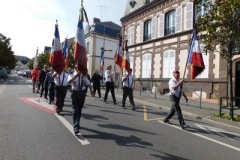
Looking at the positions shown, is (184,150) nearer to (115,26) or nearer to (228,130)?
(228,130)

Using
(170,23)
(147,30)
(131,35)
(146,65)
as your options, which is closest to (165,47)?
(170,23)

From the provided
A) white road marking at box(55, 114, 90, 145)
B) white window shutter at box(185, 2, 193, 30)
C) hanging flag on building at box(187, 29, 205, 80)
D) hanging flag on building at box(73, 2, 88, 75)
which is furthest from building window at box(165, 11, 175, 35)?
hanging flag on building at box(73, 2, 88, 75)

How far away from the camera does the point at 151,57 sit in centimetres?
2494

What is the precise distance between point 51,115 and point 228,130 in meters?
5.87

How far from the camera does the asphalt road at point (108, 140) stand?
213 inches

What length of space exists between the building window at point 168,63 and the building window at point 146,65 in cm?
226

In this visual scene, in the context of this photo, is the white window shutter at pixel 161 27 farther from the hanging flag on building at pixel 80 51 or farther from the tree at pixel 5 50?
the tree at pixel 5 50

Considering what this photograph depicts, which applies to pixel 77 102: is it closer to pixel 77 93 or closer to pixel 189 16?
pixel 77 93

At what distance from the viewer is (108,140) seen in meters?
6.45

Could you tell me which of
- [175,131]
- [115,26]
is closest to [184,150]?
[175,131]

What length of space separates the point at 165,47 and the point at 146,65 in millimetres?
3292

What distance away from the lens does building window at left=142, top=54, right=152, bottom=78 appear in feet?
82.6

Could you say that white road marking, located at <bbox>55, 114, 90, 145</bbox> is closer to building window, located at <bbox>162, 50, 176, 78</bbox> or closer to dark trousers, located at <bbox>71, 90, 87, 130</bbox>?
dark trousers, located at <bbox>71, 90, 87, 130</bbox>

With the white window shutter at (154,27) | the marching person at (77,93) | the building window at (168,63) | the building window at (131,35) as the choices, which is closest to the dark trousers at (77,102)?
the marching person at (77,93)
